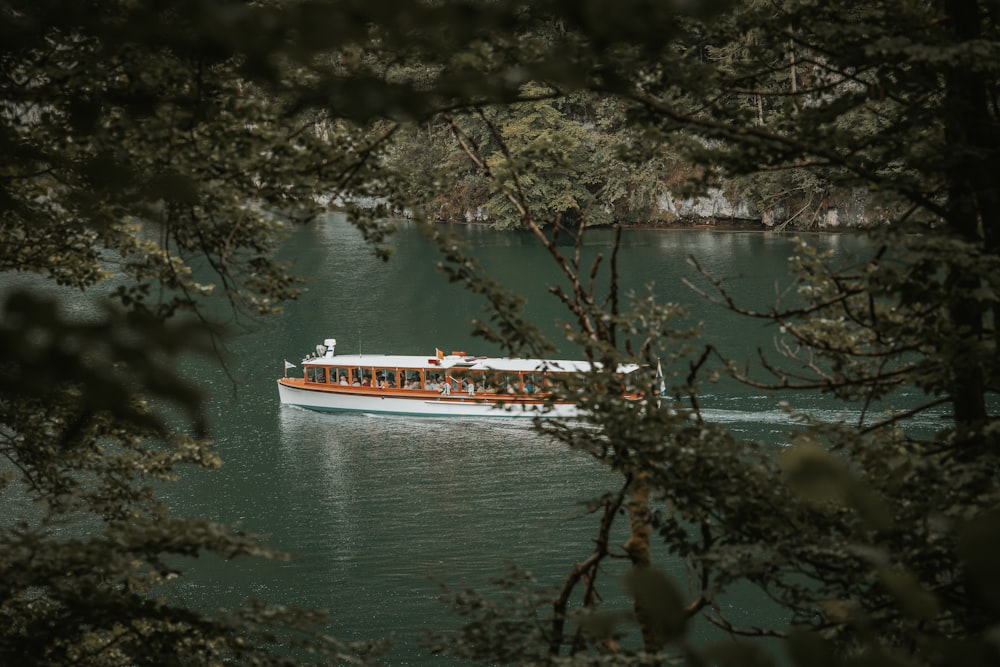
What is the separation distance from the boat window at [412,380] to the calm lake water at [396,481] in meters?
0.79

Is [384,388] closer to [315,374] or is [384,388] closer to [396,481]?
[315,374]

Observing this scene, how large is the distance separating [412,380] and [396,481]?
544 centimetres

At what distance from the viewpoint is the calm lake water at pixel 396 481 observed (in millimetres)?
14312

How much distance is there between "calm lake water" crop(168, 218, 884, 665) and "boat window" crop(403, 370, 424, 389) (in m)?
0.79

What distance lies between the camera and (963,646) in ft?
1.89

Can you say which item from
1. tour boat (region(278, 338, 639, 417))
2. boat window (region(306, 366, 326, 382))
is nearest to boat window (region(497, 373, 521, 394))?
tour boat (region(278, 338, 639, 417))

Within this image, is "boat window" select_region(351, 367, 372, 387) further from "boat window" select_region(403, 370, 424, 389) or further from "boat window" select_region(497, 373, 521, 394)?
"boat window" select_region(497, 373, 521, 394)

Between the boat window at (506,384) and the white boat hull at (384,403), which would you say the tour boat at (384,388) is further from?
the boat window at (506,384)

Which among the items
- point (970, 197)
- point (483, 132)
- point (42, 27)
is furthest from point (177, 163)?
point (483, 132)

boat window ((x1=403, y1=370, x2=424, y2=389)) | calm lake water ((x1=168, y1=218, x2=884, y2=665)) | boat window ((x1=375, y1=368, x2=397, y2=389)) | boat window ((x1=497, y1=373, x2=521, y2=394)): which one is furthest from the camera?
boat window ((x1=375, y1=368, x2=397, y2=389))

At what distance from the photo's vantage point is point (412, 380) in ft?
80.9

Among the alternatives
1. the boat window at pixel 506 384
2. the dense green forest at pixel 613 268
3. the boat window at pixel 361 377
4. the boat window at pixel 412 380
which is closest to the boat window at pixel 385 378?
the boat window at pixel 361 377

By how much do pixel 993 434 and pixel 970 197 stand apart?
3.22 ft

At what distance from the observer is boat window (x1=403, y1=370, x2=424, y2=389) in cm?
2448
